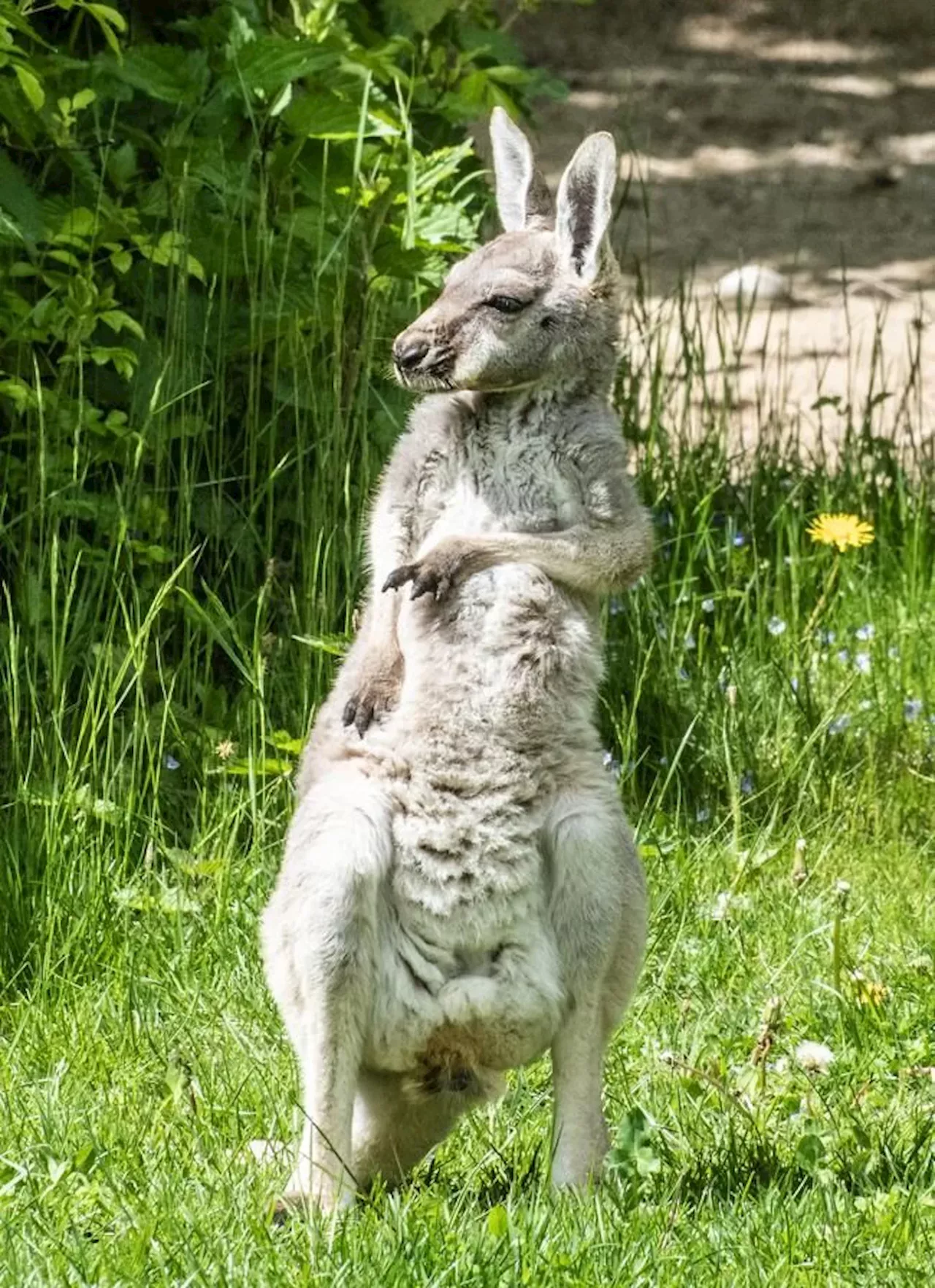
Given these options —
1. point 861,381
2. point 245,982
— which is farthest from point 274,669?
point 861,381

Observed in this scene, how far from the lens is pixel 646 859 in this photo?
5.72 m

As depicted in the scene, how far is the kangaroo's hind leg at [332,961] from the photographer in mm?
3723

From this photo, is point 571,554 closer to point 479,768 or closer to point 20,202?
point 479,768

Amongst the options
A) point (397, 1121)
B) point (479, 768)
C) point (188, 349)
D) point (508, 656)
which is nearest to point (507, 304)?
point (508, 656)

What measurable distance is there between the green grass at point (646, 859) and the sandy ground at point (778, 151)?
8.56ft

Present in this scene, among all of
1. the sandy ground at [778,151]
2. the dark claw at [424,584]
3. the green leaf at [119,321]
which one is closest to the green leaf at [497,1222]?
the dark claw at [424,584]

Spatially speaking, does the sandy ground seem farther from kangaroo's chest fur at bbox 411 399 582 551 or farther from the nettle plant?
kangaroo's chest fur at bbox 411 399 582 551

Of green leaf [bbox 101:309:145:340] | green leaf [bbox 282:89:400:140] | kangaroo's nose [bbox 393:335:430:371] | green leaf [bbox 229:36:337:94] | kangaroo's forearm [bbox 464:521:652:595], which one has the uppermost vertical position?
green leaf [bbox 229:36:337:94]

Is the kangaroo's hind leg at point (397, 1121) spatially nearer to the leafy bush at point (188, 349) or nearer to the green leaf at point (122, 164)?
the leafy bush at point (188, 349)

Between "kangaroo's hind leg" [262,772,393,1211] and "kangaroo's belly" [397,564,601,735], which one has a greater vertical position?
"kangaroo's belly" [397,564,601,735]

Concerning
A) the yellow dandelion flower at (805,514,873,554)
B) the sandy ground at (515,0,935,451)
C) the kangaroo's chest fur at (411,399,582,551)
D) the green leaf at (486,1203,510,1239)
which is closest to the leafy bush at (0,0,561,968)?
the yellow dandelion flower at (805,514,873,554)

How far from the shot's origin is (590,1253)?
3627 millimetres

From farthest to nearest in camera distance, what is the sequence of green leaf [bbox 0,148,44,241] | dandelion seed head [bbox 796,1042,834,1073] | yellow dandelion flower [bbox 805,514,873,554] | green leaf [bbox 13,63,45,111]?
yellow dandelion flower [bbox 805,514,873,554]
green leaf [bbox 0,148,44,241]
green leaf [bbox 13,63,45,111]
dandelion seed head [bbox 796,1042,834,1073]

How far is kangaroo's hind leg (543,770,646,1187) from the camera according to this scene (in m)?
3.83
